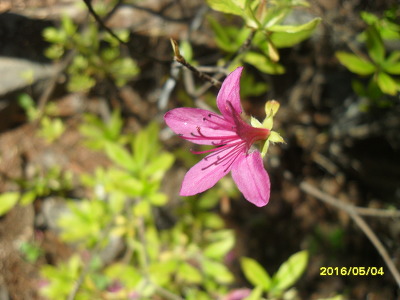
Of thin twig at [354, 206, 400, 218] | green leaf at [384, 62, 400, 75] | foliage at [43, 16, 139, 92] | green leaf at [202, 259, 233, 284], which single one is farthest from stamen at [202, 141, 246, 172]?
foliage at [43, 16, 139, 92]

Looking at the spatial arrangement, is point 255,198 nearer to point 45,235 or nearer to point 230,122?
point 230,122

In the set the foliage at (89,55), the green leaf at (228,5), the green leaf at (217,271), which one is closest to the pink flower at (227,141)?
the green leaf at (228,5)


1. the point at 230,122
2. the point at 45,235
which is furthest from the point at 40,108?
the point at 230,122

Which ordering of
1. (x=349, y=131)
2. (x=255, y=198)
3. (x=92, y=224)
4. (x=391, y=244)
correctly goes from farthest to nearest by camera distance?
(x=349, y=131) < (x=92, y=224) < (x=391, y=244) < (x=255, y=198)

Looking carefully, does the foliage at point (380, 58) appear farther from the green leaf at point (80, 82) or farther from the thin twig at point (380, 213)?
the green leaf at point (80, 82)

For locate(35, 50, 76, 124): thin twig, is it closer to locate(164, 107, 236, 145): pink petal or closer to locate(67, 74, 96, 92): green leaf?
locate(67, 74, 96, 92): green leaf

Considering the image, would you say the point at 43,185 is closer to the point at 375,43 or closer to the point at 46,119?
the point at 46,119
